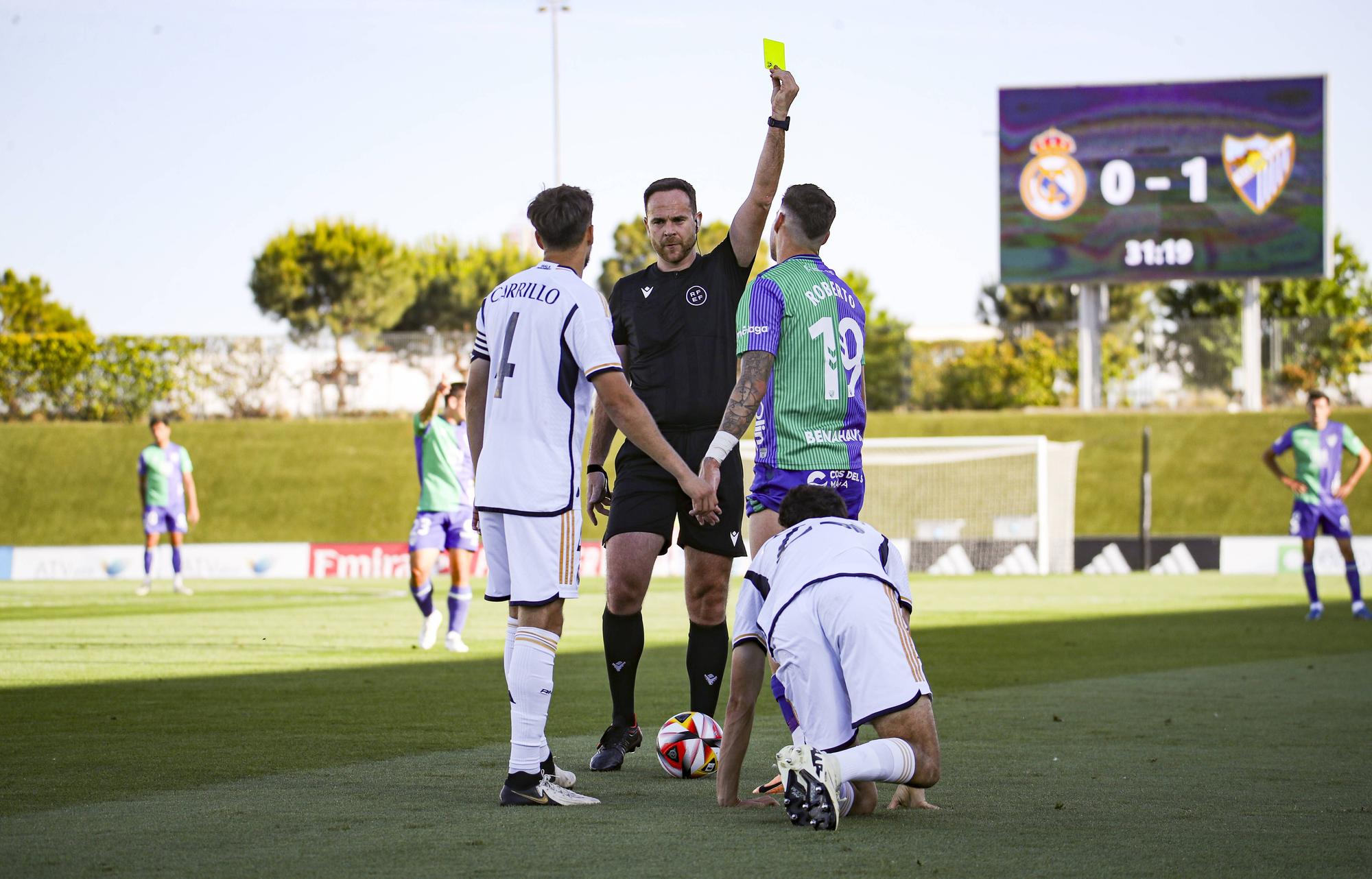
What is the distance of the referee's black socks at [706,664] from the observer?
6.01 m

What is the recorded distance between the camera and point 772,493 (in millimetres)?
5410

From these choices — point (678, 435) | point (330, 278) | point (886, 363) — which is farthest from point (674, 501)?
point (330, 278)

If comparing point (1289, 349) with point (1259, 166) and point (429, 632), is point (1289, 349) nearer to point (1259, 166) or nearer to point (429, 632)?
point (1259, 166)

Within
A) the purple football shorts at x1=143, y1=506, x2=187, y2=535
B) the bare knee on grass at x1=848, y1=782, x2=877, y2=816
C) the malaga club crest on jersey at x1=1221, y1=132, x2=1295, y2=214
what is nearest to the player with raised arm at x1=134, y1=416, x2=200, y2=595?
the purple football shorts at x1=143, y1=506, x2=187, y2=535

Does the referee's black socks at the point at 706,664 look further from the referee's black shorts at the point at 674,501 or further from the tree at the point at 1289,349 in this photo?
the tree at the point at 1289,349

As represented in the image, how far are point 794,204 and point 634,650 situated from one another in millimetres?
1920

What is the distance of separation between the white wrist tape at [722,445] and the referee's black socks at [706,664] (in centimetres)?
105

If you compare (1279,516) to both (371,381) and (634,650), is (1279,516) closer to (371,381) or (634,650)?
(371,381)

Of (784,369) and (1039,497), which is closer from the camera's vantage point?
(784,369)

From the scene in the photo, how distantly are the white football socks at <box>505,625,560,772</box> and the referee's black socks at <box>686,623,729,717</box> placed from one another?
99 centimetres

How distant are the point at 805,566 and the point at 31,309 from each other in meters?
63.2

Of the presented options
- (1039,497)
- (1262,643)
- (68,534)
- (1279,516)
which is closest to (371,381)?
(68,534)

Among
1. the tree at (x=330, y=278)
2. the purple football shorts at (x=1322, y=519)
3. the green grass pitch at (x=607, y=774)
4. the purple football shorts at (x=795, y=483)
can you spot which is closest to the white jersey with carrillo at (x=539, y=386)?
the purple football shorts at (x=795, y=483)

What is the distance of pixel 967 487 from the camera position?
28.4m
